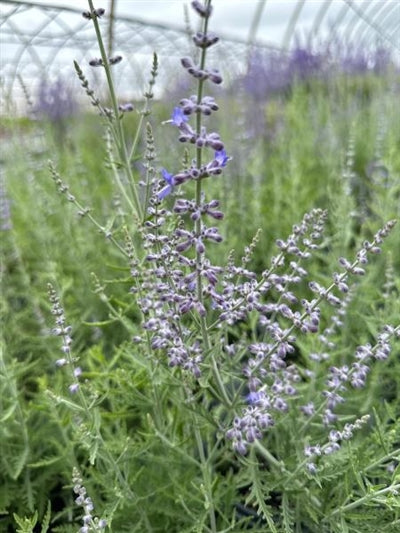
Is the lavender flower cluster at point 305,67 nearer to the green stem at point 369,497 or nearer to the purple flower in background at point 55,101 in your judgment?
the purple flower in background at point 55,101

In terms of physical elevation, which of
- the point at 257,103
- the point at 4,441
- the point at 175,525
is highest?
the point at 257,103

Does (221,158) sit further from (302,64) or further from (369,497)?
(302,64)

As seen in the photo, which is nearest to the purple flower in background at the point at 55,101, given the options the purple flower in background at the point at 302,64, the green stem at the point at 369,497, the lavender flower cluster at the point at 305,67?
the lavender flower cluster at the point at 305,67

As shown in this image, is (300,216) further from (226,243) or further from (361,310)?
(361,310)

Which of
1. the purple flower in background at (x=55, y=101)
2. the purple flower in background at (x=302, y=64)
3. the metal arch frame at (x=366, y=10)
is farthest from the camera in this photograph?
the metal arch frame at (x=366, y=10)

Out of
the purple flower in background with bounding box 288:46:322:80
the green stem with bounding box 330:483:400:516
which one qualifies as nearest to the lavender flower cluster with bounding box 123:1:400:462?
the green stem with bounding box 330:483:400:516

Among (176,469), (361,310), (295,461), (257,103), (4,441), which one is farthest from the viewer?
(257,103)

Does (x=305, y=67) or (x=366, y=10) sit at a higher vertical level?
(x=366, y=10)

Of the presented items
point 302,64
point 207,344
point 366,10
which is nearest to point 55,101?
point 302,64

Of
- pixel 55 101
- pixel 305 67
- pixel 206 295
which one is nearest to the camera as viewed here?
pixel 206 295

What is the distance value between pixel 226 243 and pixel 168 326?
1510 millimetres

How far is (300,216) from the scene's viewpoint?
2.93 metres

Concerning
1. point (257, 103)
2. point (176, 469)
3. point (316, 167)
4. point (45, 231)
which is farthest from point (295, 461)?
point (257, 103)

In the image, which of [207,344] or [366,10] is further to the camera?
[366,10]
